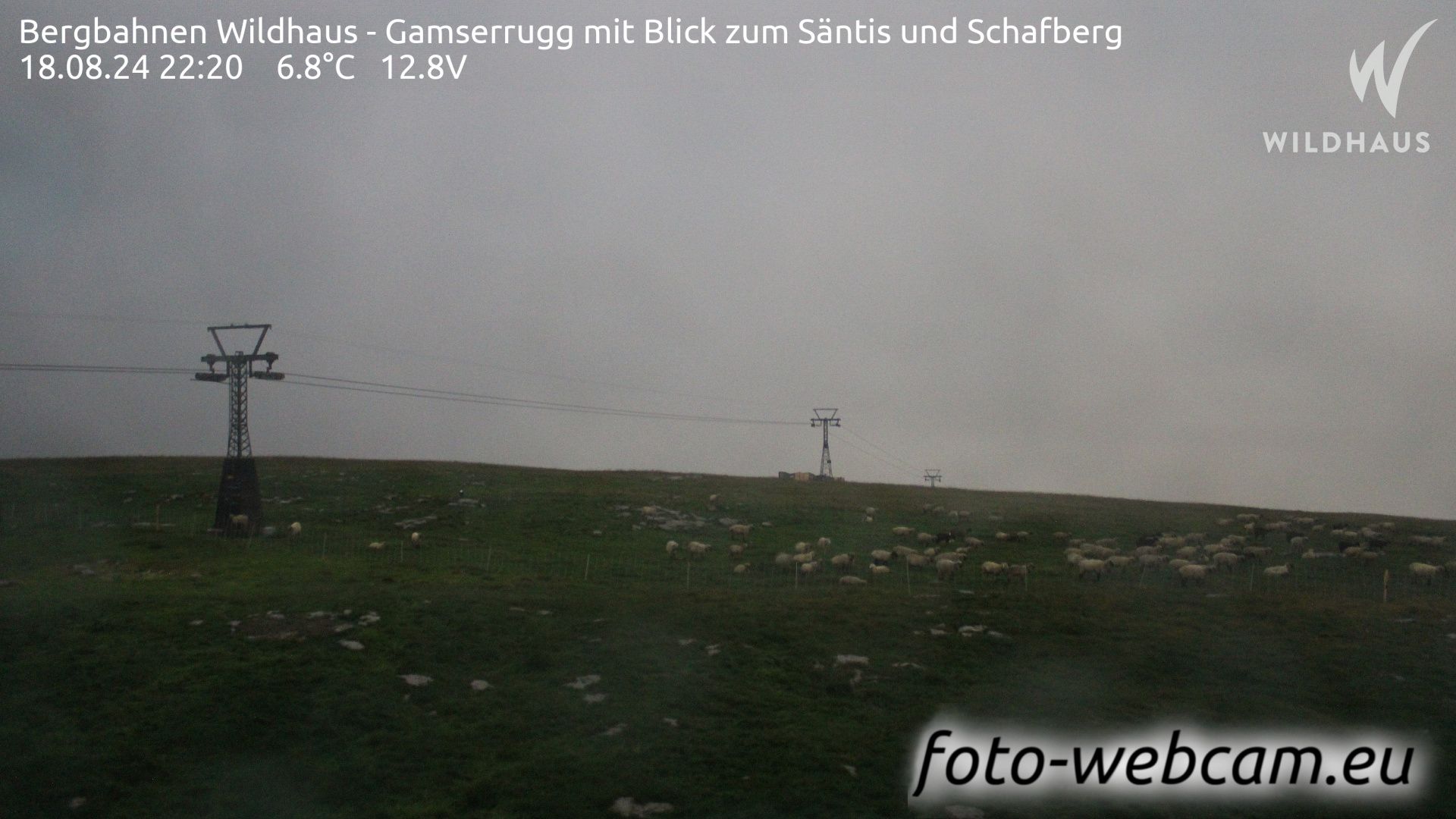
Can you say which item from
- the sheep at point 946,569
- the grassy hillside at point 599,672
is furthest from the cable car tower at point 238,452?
the sheep at point 946,569

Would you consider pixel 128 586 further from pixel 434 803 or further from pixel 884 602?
pixel 884 602

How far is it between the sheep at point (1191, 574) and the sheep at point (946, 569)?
9.47m

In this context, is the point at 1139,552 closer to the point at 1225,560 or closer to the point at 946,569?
the point at 1225,560

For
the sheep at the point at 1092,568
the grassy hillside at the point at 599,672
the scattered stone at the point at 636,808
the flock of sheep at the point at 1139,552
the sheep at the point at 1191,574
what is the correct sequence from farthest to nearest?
the flock of sheep at the point at 1139,552 → the sheep at the point at 1092,568 → the sheep at the point at 1191,574 → the grassy hillside at the point at 599,672 → the scattered stone at the point at 636,808

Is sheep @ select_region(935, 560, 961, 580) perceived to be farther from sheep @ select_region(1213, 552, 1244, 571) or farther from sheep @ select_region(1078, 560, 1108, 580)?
sheep @ select_region(1213, 552, 1244, 571)

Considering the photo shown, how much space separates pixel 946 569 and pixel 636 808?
84.6 ft

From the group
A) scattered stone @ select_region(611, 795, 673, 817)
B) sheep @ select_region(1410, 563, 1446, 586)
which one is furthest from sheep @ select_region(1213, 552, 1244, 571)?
scattered stone @ select_region(611, 795, 673, 817)

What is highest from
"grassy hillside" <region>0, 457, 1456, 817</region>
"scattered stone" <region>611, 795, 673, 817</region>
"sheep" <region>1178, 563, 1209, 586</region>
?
"sheep" <region>1178, 563, 1209, 586</region>

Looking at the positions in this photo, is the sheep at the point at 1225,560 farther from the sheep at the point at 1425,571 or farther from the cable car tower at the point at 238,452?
the cable car tower at the point at 238,452

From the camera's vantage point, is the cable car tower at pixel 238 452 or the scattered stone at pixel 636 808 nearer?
the scattered stone at pixel 636 808

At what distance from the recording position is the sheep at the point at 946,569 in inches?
1657

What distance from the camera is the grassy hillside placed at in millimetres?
20047

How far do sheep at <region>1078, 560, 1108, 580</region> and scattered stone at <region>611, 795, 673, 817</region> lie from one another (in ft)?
95.1

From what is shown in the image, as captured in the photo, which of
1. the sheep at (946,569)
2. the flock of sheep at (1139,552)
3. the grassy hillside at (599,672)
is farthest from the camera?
the flock of sheep at (1139,552)
